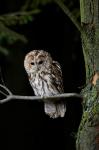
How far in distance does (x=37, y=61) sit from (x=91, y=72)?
1489 mm

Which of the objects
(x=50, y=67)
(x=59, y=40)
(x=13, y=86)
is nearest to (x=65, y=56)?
(x=59, y=40)

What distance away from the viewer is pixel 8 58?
29.7 ft

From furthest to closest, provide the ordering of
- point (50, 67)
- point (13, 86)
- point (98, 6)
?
1. point (13, 86)
2. point (50, 67)
3. point (98, 6)

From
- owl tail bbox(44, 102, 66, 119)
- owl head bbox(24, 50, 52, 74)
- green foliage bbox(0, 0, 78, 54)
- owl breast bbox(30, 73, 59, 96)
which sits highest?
green foliage bbox(0, 0, 78, 54)

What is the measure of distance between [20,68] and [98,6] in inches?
196

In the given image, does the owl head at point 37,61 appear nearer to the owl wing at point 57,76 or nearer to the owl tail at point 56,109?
the owl wing at point 57,76

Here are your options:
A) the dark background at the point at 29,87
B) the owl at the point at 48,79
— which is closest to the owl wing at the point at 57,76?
the owl at the point at 48,79

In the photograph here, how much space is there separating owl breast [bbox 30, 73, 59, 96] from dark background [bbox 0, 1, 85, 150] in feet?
9.68

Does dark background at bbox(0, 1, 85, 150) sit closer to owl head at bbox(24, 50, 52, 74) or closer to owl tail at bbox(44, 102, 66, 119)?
owl tail at bbox(44, 102, 66, 119)

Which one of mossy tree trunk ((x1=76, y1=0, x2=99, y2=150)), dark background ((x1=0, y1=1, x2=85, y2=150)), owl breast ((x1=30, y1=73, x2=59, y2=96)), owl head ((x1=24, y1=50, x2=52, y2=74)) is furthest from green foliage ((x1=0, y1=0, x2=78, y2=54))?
mossy tree trunk ((x1=76, y1=0, x2=99, y2=150))

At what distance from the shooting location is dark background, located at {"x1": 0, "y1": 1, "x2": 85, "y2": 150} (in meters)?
8.93

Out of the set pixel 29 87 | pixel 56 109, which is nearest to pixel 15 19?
pixel 29 87

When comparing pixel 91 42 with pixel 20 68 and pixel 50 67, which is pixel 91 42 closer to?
pixel 50 67

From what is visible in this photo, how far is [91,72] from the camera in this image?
13.4ft
